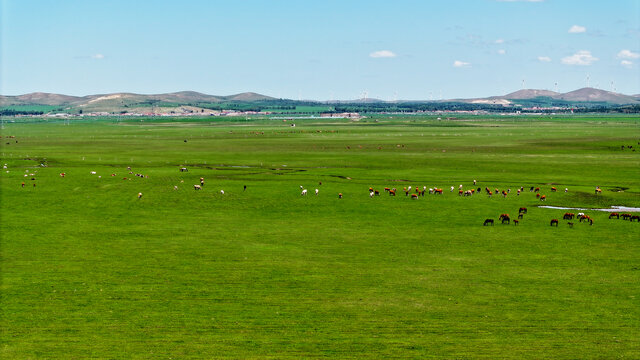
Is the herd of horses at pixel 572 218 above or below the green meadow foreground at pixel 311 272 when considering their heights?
above

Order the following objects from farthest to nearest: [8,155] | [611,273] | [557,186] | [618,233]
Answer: [8,155] → [557,186] → [618,233] → [611,273]

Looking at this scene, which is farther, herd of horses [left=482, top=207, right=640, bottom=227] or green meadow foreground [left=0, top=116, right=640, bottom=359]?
herd of horses [left=482, top=207, right=640, bottom=227]

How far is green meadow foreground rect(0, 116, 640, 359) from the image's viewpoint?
966 inches

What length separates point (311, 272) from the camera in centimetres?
3419

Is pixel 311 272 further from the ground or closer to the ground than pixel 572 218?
closer to the ground

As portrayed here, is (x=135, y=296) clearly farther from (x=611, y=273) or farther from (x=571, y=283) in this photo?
(x=611, y=273)

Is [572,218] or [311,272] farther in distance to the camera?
[572,218]

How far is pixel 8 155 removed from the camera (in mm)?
110375

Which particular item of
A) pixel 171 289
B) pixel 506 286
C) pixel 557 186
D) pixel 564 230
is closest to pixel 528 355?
pixel 506 286

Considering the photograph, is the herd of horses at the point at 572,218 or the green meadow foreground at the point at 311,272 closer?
the green meadow foreground at the point at 311,272

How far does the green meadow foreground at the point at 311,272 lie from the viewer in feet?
80.5

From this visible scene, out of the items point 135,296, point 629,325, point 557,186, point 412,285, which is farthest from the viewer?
point 557,186

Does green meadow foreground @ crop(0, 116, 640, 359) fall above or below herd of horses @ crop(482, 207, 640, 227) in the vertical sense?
below

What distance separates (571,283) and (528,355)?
10429mm
